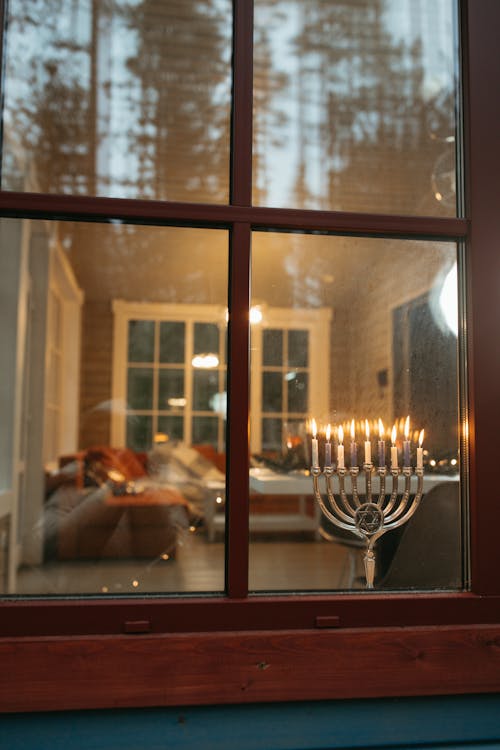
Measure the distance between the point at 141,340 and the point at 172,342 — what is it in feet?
1.37

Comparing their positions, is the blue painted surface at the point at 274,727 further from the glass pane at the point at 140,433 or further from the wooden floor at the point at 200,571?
the glass pane at the point at 140,433

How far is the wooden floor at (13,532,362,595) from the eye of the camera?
6.86 ft

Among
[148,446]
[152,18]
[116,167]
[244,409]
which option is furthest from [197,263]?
[244,409]

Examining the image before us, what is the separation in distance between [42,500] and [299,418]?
3044 millimetres

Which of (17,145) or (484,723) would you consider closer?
(484,723)

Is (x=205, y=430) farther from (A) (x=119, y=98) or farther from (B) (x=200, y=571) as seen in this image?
(B) (x=200, y=571)

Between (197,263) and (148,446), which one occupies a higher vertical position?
(197,263)

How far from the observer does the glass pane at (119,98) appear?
5.19m

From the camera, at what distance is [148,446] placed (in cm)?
824

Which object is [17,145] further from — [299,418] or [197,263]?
[299,418]

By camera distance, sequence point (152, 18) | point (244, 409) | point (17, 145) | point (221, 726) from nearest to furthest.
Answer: point (221, 726) → point (244, 409) → point (152, 18) → point (17, 145)

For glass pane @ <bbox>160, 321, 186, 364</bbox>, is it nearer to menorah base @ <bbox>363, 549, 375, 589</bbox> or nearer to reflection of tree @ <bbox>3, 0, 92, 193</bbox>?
reflection of tree @ <bbox>3, 0, 92, 193</bbox>

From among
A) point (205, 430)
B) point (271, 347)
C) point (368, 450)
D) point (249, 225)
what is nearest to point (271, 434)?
point (205, 430)

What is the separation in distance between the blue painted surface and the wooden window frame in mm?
41
